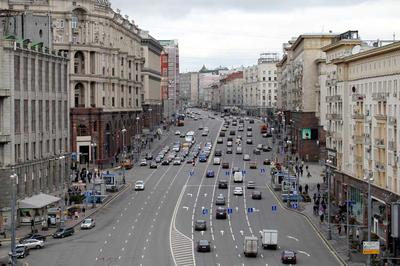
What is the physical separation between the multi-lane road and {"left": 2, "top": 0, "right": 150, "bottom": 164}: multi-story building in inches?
920

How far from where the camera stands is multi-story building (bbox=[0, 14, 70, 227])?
82.2m

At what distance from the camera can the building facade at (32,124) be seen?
82.2 metres

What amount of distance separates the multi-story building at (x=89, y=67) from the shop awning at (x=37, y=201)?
44655mm

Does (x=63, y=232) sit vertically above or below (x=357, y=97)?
below

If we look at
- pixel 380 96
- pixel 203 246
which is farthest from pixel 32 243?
pixel 380 96

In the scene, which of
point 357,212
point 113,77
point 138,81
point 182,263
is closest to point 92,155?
point 113,77

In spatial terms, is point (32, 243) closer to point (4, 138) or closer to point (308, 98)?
point (4, 138)

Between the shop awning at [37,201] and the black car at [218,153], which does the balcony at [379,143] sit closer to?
the shop awning at [37,201]

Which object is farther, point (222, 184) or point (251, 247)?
→ point (222, 184)

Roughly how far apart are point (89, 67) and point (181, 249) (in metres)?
77.9

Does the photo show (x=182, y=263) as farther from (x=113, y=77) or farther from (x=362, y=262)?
(x=113, y=77)

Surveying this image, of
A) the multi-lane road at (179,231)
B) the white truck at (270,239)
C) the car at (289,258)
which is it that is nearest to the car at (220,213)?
the multi-lane road at (179,231)

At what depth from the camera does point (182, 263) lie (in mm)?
60625

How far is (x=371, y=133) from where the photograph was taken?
257 feet
